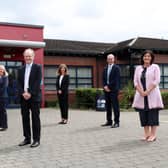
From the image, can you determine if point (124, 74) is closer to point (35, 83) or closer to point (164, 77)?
point (164, 77)

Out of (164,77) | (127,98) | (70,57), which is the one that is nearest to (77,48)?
(70,57)

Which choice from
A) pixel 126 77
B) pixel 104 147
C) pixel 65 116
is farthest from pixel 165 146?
pixel 126 77

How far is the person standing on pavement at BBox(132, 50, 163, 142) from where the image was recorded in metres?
7.64

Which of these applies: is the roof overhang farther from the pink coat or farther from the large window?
the pink coat

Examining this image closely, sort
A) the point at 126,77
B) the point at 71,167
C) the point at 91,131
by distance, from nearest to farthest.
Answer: the point at 71,167
the point at 91,131
the point at 126,77

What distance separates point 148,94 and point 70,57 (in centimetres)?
1860

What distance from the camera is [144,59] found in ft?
25.6

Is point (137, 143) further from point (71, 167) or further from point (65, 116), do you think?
point (65, 116)

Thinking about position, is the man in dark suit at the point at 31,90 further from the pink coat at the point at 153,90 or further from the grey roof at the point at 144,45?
the grey roof at the point at 144,45

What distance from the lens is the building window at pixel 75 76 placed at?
82.8ft

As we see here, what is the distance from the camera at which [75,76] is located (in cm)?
2636

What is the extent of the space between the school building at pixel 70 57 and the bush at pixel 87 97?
251 cm

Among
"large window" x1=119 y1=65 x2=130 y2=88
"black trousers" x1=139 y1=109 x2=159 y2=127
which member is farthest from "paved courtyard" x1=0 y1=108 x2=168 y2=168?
"large window" x1=119 y1=65 x2=130 y2=88

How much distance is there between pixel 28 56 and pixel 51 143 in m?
1.81
